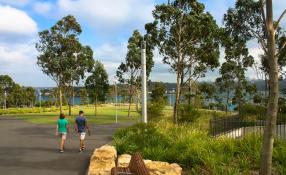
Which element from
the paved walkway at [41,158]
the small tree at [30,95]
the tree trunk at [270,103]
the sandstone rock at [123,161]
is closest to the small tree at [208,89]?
the paved walkway at [41,158]

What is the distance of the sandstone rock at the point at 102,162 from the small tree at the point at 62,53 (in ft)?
120

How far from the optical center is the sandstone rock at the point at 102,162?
11.8m

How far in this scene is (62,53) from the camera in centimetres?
5006

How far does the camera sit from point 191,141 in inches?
496

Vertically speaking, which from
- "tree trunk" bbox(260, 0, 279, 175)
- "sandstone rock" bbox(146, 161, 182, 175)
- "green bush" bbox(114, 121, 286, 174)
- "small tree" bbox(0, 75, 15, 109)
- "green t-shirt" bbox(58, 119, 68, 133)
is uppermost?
"small tree" bbox(0, 75, 15, 109)

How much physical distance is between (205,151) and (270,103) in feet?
12.3

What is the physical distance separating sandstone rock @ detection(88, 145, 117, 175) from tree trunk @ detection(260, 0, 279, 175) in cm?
493

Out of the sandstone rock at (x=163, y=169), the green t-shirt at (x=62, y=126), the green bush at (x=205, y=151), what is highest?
the green t-shirt at (x=62, y=126)

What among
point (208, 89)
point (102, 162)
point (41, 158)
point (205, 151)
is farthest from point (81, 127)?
point (208, 89)

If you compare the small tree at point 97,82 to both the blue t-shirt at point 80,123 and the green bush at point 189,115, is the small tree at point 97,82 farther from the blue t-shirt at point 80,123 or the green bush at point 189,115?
the blue t-shirt at point 80,123

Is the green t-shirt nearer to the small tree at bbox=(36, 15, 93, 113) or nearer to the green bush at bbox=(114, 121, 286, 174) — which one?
the green bush at bbox=(114, 121, 286, 174)

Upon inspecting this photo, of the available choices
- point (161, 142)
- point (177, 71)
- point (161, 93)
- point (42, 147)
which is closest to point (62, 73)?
point (161, 93)

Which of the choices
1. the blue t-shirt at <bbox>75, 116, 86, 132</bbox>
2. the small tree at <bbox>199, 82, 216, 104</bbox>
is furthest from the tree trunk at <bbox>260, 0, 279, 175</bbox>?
the small tree at <bbox>199, 82, 216, 104</bbox>

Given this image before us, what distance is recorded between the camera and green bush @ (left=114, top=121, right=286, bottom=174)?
10.1 metres
